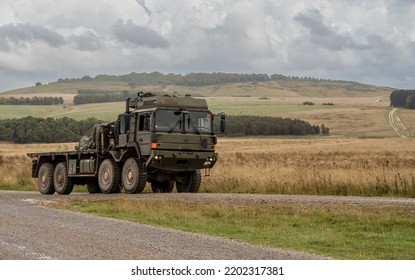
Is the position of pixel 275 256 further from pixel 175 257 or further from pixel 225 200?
pixel 225 200

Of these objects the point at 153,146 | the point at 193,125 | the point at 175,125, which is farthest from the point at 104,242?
the point at 193,125

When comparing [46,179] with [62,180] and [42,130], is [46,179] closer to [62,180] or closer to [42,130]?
[62,180]

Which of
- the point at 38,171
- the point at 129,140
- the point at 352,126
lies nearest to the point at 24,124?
the point at 352,126

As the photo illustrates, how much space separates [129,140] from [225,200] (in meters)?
5.71

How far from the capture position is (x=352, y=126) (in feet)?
424

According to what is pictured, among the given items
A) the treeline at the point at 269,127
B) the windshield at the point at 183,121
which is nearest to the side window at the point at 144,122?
the windshield at the point at 183,121

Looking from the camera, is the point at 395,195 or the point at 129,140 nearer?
the point at 395,195

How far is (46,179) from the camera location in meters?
31.5

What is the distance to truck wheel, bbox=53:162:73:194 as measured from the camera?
30281 mm

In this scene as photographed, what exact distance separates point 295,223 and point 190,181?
37.9 feet

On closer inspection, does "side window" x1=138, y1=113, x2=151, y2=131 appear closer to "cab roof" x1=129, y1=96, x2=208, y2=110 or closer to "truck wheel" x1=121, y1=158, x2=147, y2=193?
"cab roof" x1=129, y1=96, x2=208, y2=110

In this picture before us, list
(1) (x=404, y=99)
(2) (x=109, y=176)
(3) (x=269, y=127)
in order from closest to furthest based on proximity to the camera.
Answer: (2) (x=109, y=176) < (3) (x=269, y=127) < (1) (x=404, y=99)

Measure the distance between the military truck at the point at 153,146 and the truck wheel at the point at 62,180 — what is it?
3.57 feet

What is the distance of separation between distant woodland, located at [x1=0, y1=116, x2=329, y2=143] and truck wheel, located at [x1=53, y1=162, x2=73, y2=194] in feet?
179
